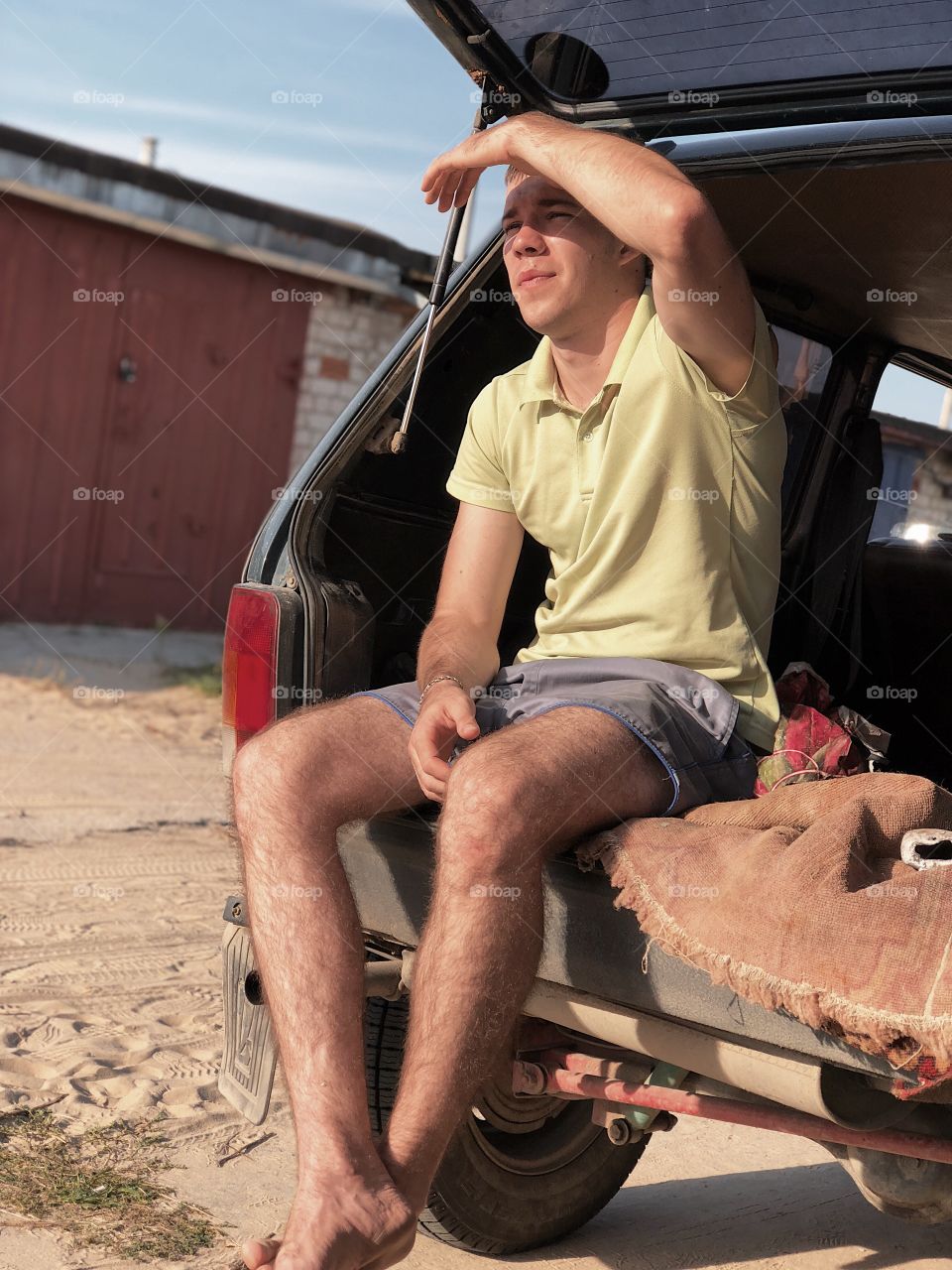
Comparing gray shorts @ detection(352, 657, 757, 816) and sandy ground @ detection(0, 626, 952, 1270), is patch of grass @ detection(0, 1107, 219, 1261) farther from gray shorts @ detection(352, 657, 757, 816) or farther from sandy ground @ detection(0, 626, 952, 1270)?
gray shorts @ detection(352, 657, 757, 816)

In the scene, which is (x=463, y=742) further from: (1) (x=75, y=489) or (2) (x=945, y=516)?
(1) (x=75, y=489)

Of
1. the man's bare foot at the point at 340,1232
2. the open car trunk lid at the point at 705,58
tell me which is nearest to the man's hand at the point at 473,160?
the open car trunk lid at the point at 705,58

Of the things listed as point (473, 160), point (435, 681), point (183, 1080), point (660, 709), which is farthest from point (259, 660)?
point (183, 1080)

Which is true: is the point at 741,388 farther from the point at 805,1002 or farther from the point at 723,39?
the point at 805,1002

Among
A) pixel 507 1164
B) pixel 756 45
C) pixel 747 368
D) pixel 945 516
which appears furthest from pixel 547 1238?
pixel 756 45

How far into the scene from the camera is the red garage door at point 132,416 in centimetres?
1072

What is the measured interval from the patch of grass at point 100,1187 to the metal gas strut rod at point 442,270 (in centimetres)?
161

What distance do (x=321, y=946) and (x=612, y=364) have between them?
1.28 metres

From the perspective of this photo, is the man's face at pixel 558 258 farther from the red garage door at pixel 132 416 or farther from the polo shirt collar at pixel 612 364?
the red garage door at pixel 132 416

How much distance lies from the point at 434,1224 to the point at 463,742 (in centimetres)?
104

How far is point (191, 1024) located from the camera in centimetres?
374

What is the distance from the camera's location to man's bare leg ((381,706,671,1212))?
2.09 m

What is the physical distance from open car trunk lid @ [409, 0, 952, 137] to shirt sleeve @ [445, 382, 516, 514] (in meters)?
0.67

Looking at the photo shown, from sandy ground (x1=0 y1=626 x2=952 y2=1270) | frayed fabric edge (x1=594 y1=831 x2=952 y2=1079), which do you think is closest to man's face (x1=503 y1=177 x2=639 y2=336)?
frayed fabric edge (x1=594 y1=831 x2=952 y2=1079)
